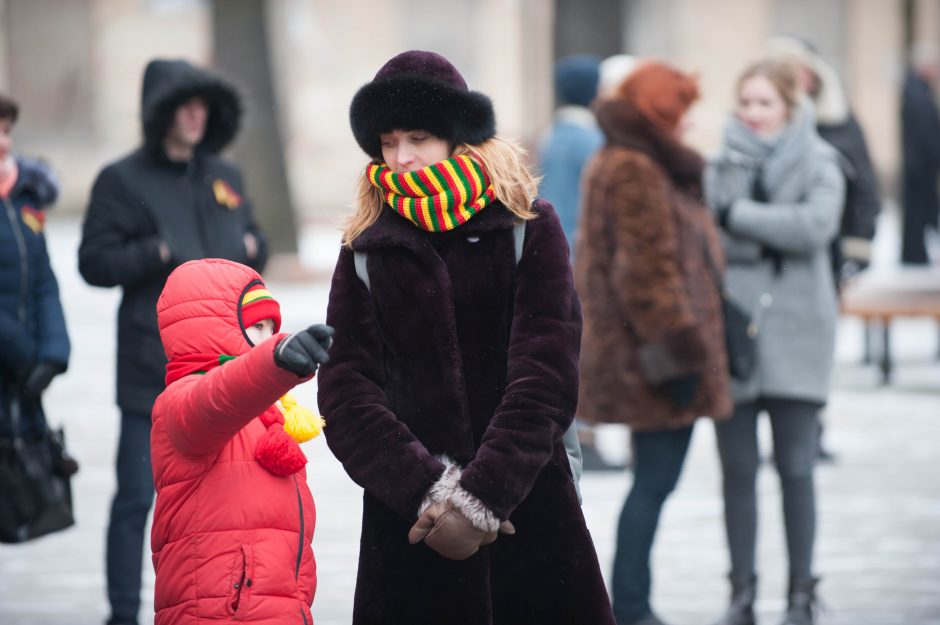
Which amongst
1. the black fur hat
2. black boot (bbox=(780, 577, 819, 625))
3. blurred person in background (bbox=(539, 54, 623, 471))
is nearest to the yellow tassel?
the black fur hat

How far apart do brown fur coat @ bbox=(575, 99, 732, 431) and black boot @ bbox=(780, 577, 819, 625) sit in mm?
678

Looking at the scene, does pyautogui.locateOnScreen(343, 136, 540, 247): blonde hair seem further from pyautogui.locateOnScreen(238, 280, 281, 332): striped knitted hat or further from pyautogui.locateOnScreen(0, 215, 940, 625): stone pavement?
pyautogui.locateOnScreen(0, 215, 940, 625): stone pavement

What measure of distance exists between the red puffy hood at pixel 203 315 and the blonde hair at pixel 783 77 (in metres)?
2.77

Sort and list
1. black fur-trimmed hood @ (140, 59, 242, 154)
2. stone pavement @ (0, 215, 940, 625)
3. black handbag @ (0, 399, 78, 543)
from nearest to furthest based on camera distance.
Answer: black handbag @ (0, 399, 78, 543) → black fur-trimmed hood @ (140, 59, 242, 154) → stone pavement @ (0, 215, 940, 625)

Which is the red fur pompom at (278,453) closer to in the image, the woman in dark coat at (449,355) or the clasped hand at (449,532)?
the woman in dark coat at (449,355)

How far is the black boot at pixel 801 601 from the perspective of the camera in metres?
5.66

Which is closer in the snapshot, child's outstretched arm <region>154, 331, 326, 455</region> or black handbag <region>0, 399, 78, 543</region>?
child's outstretched arm <region>154, 331, 326, 455</region>

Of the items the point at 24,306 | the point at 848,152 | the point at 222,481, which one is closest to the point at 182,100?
the point at 24,306

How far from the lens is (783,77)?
588 cm

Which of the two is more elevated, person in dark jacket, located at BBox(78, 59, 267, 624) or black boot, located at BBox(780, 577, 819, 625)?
person in dark jacket, located at BBox(78, 59, 267, 624)

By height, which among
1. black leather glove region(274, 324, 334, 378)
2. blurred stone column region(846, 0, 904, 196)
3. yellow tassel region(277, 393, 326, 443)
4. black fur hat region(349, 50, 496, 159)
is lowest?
blurred stone column region(846, 0, 904, 196)

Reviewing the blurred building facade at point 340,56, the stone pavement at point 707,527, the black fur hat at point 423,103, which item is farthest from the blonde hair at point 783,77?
the blurred building facade at point 340,56

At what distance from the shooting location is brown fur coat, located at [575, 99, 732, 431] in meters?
5.51

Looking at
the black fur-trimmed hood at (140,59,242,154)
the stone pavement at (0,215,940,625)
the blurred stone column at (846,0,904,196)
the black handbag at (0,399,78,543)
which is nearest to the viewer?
the black handbag at (0,399,78,543)
